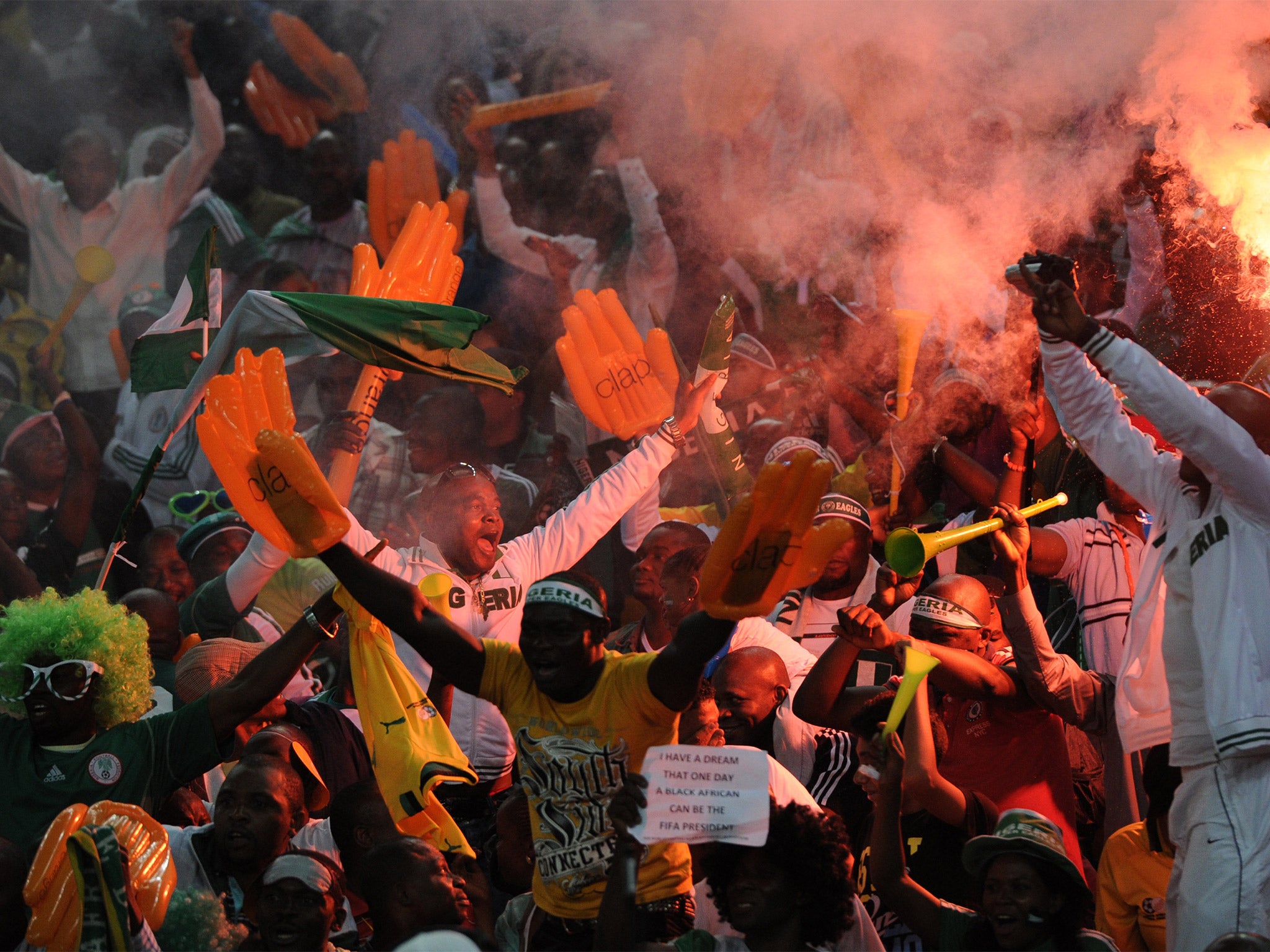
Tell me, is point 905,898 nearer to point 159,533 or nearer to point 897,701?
point 897,701

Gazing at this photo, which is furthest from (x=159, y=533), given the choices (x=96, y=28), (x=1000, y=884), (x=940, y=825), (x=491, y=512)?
(x=96, y=28)

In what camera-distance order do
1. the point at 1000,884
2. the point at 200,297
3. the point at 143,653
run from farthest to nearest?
1. the point at 200,297
2. the point at 143,653
3. the point at 1000,884

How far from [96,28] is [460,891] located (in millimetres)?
8223

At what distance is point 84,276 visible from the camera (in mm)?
8016

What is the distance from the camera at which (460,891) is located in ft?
10.4

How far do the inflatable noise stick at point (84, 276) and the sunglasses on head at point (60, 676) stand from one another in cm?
489

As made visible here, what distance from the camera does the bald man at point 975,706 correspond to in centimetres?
369

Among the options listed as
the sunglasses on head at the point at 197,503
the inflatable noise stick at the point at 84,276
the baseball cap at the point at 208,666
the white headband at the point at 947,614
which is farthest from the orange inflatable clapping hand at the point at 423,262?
the inflatable noise stick at the point at 84,276

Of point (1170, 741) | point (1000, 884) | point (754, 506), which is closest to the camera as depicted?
point (754, 506)

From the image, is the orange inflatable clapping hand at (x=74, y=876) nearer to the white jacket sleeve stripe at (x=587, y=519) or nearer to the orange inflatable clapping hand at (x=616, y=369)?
the white jacket sleeve stripe at (x=587, y=519)

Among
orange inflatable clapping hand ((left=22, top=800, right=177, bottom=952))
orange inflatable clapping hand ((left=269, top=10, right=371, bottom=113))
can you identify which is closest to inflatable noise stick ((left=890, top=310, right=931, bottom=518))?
orange inflatable clapping hand ((left=22, top=800, right=177, bottom=952))

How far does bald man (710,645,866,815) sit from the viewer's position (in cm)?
393

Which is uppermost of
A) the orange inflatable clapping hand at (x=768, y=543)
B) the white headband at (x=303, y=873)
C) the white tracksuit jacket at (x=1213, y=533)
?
the white tracksuit jacket at (x=1213, y=533)

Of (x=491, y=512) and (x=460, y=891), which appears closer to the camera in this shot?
(x=460, y=891)
